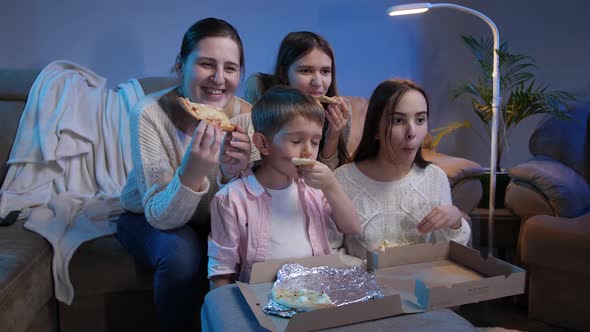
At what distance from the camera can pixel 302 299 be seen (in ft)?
2.90

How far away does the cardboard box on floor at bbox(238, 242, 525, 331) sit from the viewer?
822mm

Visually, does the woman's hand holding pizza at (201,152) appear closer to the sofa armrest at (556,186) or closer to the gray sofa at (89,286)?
the gray sofa at (89,286)

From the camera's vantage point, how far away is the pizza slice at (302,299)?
2.85 ft

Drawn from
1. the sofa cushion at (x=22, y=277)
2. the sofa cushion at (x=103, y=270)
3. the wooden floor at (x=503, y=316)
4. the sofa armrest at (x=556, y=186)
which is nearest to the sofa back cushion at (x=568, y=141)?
the sofa armrest at (x=556, y=186)

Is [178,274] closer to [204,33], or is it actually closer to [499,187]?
[204,33]

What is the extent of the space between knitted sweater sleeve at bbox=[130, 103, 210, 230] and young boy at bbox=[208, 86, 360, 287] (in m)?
0.14

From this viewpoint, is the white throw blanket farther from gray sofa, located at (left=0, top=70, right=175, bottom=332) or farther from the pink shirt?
the pink shirt

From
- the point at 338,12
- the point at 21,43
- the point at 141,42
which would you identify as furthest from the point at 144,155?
the point at 338,12

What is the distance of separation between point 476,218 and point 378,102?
4.04 ft

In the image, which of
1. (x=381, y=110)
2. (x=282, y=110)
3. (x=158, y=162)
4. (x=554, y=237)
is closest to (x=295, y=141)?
(x=282, y=110)

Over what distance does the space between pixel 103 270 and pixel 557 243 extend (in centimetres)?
169

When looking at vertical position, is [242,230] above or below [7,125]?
below

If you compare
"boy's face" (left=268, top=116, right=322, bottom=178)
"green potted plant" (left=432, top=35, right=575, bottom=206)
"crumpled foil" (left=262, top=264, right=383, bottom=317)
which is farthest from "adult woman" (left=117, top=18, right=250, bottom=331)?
"green potted plant" (left=432, top=35, right=575, bottom=206)

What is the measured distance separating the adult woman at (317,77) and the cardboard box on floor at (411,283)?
0.51 metres
